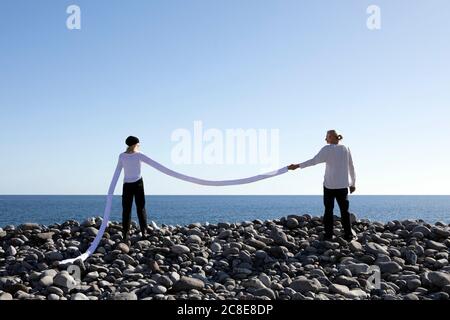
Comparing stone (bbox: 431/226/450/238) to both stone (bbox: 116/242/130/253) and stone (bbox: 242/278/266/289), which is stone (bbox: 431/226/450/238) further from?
stone (bbox: 116/242/130/253)

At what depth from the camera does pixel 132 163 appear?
892 cm

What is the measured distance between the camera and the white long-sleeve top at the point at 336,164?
8.78m

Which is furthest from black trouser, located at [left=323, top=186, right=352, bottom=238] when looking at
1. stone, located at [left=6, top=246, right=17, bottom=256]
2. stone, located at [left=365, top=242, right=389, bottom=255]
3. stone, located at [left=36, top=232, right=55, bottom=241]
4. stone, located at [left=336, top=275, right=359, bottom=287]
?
stone, located at [left=6, top=246, right=17, bottom=256]

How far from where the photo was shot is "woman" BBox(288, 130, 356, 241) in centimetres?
878

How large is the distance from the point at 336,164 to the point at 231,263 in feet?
9.08

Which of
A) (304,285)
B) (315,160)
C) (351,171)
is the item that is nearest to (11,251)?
(304,285)

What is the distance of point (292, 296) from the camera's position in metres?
6.24

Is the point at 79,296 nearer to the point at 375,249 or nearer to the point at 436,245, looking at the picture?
the point at 375,249

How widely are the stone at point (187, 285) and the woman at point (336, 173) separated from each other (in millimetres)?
3235

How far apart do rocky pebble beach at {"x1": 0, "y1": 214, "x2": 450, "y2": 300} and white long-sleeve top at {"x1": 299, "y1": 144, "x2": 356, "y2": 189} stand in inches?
46.4

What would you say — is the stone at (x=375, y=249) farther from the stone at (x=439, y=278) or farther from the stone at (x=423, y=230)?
the stone at (x=423, y=230)

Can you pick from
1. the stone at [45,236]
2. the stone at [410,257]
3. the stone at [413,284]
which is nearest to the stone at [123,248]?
the stone at [45,236]
